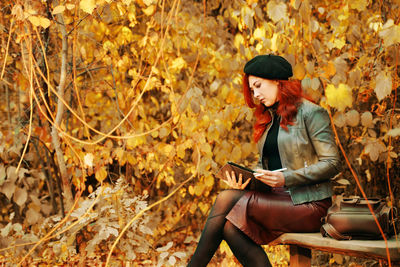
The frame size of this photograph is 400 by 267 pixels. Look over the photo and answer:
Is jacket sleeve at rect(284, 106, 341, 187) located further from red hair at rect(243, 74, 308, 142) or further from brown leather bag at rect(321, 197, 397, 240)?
brown leather bag at rect(321, 197, 397, 240)

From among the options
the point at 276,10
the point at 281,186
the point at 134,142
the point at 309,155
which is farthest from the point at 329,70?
the point at 134,142

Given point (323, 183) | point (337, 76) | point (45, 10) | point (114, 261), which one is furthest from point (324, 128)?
point (45, 10)

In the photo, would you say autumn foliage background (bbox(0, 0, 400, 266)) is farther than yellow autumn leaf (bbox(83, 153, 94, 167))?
No

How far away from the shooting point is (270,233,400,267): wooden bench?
1.88m

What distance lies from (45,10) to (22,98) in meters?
1.11

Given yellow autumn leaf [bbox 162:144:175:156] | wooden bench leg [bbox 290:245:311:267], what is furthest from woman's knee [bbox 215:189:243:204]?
yellow autumn leaf [bbox 162:144:175:156]

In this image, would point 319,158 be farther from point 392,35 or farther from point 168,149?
point 168,149

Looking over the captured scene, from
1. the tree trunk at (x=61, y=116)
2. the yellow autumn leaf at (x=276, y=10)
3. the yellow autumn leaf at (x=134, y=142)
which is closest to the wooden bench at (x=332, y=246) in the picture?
the yellow autumn leaf at (x=276, y=10)

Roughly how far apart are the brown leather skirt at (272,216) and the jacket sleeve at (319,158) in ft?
0.38

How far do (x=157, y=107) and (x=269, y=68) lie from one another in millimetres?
1979

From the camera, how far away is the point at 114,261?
342cm

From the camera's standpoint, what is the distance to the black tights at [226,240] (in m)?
2.24

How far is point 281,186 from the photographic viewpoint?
90.0 inches

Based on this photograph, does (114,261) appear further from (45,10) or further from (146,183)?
(45,10)
